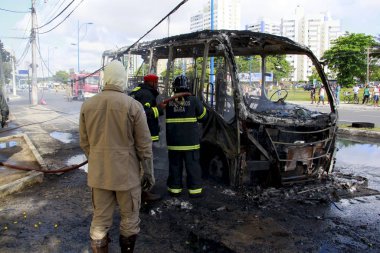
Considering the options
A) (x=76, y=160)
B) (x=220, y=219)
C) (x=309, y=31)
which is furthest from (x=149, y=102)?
(x=309, y=31)

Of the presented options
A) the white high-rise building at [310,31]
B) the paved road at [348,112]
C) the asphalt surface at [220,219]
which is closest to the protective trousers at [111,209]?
the asphalt surface at [220,219]

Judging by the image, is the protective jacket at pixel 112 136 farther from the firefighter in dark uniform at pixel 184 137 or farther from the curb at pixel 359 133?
the curb at pixel 359 133

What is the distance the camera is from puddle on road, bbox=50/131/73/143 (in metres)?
10.7

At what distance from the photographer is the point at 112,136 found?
9.59 ft

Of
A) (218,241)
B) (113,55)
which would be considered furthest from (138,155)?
(113,55)

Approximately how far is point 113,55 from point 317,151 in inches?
261

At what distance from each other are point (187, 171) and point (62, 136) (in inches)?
302

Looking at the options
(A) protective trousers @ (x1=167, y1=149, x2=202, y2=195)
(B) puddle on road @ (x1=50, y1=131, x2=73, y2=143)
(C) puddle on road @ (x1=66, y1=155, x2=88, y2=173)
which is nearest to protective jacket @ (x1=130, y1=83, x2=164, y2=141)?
(A) protective trousers @ (x1=167, y1=149, x2=202, y2=195)

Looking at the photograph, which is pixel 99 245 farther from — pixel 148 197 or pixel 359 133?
pixel 359 133

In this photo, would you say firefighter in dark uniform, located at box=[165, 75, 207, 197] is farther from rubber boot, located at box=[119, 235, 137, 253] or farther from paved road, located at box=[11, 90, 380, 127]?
paved road, located at box=[11, 90, 380, 127]

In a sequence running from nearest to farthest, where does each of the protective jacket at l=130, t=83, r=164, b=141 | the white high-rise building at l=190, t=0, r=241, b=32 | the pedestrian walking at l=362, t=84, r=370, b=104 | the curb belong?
the protective jacket at l=130, t=83, r=164, b=141 < the curb < the white high-rise building at l=190, t=0, r=241, b=32 < the pedestrian walking at l=362, t=84, r=370, b=104

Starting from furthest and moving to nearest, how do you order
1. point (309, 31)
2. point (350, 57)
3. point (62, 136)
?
point (309, 31), point (350, 57), point (62, 136)

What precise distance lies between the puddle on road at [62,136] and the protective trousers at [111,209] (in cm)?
796

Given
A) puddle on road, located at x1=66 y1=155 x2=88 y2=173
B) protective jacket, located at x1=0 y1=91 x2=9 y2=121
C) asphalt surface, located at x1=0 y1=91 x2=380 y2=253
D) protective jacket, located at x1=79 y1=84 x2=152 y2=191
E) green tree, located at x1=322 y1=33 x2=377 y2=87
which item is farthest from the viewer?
green tree, located at x1=322 y1=33 x2=377 y2=87
